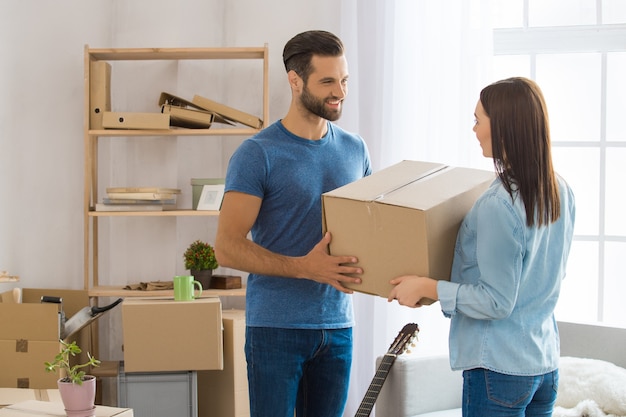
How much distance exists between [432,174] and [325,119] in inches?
14.8

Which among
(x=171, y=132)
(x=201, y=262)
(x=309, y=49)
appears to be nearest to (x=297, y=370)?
(x=309, y=49)

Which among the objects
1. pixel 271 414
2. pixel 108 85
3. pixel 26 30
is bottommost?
pixel 271 414

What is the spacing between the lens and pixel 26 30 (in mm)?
3549

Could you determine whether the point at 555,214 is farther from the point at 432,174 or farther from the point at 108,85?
the point at 108,85

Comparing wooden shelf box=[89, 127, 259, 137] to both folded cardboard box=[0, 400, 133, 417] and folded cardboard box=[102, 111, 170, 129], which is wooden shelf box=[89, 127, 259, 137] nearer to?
folded cardboard box=[102, 111, 170, 129]

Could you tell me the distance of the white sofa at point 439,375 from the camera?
2596 mm

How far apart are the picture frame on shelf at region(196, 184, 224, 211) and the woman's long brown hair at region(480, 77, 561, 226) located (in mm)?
2023

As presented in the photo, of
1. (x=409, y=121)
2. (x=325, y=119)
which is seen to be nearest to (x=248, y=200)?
(x=325, y=119)

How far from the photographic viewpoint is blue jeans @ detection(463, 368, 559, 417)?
4.71 ft

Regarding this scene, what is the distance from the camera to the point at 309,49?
1934mm

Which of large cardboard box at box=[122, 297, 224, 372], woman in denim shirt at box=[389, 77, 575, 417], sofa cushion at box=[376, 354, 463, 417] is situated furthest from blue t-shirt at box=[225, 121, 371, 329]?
large cardboard box at box=[122, 297, 224, 372]

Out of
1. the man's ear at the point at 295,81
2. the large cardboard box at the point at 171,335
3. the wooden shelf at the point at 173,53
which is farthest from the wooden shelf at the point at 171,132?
the man's ear at the point at 295,81

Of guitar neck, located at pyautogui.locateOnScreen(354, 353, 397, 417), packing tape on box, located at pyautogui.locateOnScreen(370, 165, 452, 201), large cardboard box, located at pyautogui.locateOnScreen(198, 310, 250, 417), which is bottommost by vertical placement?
large cardboard box, located at pyautogui.locateOnScreen(198, 310, 250, 417)

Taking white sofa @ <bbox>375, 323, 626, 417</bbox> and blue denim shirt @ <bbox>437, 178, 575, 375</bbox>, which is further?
white sofa @ <bbox>375, 323, 626, 417</bbox>
